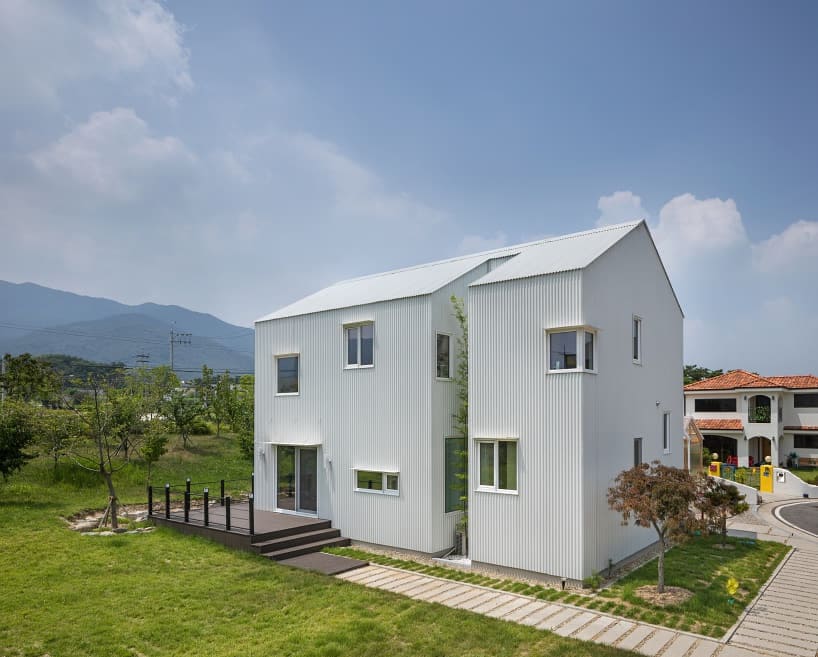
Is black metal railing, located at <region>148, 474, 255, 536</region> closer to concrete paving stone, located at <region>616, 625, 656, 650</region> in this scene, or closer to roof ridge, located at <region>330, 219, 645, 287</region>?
roof ridge, located at <region>330, 219, 645, 287</region>

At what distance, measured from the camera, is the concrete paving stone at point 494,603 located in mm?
9227

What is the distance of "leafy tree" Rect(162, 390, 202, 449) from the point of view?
28.5 metres

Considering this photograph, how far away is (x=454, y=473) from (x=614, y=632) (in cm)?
530

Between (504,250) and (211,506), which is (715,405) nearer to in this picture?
(504,250)

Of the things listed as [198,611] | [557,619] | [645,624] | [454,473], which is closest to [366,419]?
[454,473]

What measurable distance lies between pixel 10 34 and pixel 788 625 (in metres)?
22.3

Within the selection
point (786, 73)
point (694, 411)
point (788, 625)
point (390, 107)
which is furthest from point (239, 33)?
point (694, 411)

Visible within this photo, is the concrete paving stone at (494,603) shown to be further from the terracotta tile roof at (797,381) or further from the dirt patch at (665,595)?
the terracotta tile roof at (797,381)

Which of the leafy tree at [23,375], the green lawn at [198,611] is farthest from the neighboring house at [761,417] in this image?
the leafy tree at [23,375]

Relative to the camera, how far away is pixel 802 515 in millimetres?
19625

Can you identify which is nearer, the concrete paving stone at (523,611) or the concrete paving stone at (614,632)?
the concrete paving stone at (614,632)

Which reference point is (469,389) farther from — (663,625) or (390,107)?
(390,107)

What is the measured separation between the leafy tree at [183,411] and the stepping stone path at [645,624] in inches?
781

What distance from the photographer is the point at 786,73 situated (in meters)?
14.4
